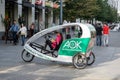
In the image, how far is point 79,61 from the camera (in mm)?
13945

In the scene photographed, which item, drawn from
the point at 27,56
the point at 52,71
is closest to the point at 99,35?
the point at 27,56

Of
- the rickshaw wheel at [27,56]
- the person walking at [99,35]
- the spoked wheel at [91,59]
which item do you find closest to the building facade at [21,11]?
the person walking at [99,35]

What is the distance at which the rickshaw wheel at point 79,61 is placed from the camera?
13.9 meters

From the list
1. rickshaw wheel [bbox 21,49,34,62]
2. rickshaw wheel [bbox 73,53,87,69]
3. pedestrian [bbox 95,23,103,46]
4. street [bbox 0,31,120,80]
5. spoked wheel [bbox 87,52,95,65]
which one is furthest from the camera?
pedestrian [bbox 95,23,103,46]

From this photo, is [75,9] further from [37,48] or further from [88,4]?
[37,48]

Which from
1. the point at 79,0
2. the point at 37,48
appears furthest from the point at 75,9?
the point at 37,48

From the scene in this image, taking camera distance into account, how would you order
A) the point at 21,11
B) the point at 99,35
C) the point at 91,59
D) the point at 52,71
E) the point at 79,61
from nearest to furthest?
the point at 52,71 < the point at 79,61 < the point at 91,59 < the point at 99,35 < the point at 21,11

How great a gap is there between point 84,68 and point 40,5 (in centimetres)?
3256

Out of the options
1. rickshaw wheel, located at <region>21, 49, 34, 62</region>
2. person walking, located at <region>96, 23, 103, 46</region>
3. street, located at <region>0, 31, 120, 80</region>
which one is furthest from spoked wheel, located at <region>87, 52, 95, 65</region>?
person walking, located at <region>96, 23, 103, 46</region>

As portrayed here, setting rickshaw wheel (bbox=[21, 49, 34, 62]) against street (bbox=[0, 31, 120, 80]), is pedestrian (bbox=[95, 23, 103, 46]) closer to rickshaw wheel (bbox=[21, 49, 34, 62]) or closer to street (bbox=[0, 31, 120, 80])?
street (bbox=[0, 31, 120, 80])

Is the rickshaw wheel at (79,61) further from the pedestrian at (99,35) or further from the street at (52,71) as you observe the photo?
the pedestrian at (99,35)

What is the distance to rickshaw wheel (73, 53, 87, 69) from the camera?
1393 centimetres

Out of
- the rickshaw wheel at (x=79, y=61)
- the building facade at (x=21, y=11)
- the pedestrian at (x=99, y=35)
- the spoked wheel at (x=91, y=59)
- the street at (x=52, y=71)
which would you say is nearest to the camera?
the street at (x=52, y=71)

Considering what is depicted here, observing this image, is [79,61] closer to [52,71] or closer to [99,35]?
[52,71]
